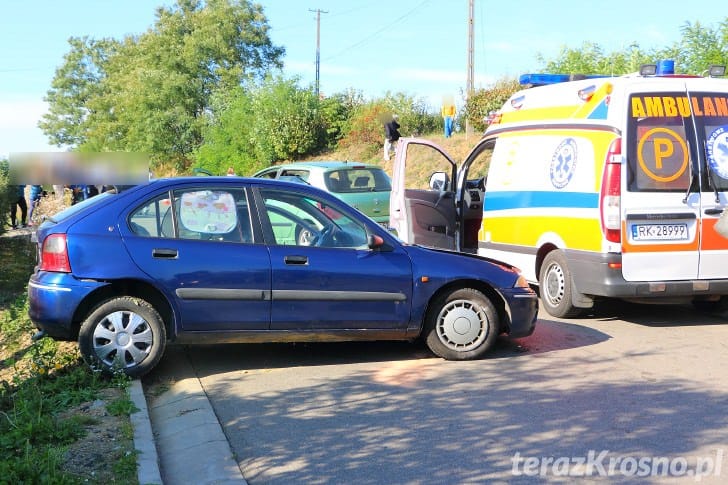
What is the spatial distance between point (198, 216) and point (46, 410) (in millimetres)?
1851

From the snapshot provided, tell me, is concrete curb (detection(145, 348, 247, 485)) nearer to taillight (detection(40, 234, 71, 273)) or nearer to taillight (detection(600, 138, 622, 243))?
taillight (detection(40, 234, 71, 273))

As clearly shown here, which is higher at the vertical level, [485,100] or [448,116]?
[485,100]

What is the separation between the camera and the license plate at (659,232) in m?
7.91

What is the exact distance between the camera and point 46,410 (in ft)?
18.2

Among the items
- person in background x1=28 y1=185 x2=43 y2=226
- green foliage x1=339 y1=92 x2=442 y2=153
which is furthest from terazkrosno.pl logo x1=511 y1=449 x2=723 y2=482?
green foliage x1=339 y1=92 x2=442 y2=153

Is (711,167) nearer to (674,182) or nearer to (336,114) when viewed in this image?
(674,182)

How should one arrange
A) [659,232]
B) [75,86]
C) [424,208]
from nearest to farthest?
[659,232] → [424,208] → [75,86]

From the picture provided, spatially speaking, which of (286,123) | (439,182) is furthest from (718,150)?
(286,123)

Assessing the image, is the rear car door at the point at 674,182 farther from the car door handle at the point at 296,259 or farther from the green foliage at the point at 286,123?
the green foliage at the point at 286,123

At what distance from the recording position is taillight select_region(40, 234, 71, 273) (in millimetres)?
6117

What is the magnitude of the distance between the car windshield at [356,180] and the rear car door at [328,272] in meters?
6.82

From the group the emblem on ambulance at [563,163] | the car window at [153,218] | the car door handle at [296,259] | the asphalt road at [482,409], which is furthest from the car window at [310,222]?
the emblem on ambulance at [563,163]

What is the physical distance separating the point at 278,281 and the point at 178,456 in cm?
190

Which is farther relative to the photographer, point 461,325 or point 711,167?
point 711,167
